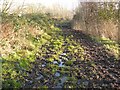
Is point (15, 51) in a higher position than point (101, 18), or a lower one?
lower

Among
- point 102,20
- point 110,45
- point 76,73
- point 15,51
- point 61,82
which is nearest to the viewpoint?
point 61,82

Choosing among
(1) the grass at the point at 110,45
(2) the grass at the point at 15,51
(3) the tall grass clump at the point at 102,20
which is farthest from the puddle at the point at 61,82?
(3) the tall grass clump at the point at 102,20

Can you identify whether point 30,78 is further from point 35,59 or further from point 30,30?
point 30,30

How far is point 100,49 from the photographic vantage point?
9.79 m

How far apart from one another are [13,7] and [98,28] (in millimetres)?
5494

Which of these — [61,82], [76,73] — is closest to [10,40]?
[76,73]

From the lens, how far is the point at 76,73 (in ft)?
20.2

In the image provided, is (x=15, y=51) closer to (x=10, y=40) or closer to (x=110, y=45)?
(x=10, y=40)

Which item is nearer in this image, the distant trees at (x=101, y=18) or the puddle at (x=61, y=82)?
the puddle at (x=61, y=82)

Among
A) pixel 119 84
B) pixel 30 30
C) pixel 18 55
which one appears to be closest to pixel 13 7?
pixel 30 30

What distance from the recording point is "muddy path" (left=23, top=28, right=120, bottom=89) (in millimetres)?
5379

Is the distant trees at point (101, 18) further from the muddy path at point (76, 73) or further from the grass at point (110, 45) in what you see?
the muddy path at point (76, 73)

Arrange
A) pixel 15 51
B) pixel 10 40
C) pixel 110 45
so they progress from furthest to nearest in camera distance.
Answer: pixel 110 45 → pixel 10 40 → pixel 15 51

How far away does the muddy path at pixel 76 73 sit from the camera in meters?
5.38
